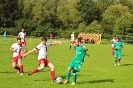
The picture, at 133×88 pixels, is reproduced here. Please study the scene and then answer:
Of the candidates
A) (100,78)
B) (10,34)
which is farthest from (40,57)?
(10,34)

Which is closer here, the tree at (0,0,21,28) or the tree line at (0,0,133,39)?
the tree line at (0,0,133,39)

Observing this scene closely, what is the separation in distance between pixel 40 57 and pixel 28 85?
148 centimetres

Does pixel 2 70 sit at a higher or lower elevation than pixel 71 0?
lower

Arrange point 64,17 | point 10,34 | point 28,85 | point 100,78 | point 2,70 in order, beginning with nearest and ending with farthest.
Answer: point 28,85 → point 100,78 → point 2,70 → point 10,34 → point 64,17

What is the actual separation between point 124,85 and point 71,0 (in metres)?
85.2

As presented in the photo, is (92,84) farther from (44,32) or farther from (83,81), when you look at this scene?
(44,32)

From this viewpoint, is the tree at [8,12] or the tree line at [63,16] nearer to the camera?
the tree line at [63,16]

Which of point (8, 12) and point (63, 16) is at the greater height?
point (8, 12)

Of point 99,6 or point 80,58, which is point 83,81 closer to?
point 80,58

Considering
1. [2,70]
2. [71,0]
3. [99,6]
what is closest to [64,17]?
[71,0]

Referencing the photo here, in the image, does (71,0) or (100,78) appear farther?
(71,0)

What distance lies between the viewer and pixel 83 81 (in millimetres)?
14148

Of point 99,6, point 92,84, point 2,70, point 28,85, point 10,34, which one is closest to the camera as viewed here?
point 28,85

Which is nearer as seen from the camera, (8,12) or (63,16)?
(8,12)
